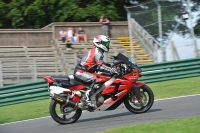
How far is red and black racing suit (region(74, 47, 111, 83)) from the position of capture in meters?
9.95

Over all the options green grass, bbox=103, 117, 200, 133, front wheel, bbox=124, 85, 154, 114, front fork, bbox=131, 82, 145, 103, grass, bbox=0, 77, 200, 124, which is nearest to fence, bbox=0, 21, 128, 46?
grass, bbox=0, 77, 200, 124

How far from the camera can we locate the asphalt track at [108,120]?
9383 mm

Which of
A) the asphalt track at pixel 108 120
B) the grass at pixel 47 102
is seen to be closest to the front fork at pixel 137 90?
the asphalt track at pixel 108 120

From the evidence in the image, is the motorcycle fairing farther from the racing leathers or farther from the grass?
the grass

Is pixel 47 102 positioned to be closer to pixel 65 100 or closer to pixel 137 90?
pixel 65 100

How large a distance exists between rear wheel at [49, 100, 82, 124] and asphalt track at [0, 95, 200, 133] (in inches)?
5.3

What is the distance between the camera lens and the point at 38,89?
1609 cm

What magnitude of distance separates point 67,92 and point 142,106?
5.23 feet

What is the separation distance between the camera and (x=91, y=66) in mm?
10078

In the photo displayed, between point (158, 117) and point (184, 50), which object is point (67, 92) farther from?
point (184, 50)

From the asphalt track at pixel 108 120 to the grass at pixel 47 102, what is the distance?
116cm

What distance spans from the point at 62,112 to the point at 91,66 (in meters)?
1.12

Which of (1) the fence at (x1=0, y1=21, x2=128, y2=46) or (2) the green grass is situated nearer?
(2) the green grass

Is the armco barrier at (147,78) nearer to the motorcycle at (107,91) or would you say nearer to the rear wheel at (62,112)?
the rear wheel at (62,112)
